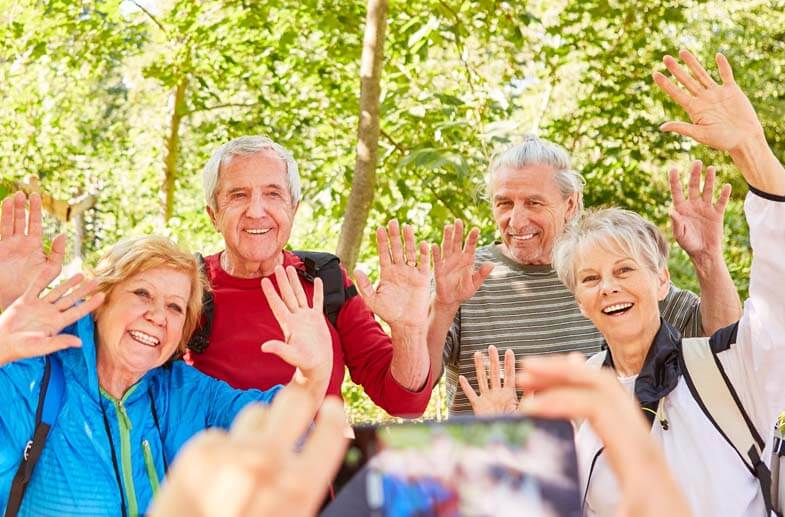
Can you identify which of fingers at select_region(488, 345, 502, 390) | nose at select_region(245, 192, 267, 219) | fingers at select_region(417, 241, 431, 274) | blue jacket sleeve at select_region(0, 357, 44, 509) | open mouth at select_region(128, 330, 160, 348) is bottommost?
blue jacket sleeve at select_region(0, 357, 44, 509)

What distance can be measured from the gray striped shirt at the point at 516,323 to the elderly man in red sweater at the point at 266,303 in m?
0.33

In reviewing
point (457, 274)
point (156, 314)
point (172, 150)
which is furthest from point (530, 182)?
point (172, 150)

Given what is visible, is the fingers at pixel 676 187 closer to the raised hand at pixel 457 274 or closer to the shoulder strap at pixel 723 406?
the raised hand at pixel 457 274

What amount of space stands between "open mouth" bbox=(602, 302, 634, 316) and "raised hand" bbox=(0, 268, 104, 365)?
3.87 ft

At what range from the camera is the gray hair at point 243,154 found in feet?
9.32

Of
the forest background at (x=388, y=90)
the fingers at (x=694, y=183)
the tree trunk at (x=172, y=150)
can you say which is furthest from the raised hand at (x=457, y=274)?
the tree trunk at (x=172, y=150)

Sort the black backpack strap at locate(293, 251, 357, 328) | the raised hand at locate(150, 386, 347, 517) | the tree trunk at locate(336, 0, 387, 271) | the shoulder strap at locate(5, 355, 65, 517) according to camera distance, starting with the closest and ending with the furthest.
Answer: the raised hand at locate(150, 386, 347, 517) → the shoulder strap at locate(5, 355, 65, 517) → the black backpack strap at locate(293, 251, 357, 328) → the tree trunk at locate(336, 0, 387, 271)

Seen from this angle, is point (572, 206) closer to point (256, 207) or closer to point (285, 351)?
point (256, 207)

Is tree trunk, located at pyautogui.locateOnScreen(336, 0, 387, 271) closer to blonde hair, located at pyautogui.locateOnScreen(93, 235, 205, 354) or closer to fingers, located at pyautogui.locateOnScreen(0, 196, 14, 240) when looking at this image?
blonde hair, located at pyautogui.locateOnScreen(93, 235, 205, 354)

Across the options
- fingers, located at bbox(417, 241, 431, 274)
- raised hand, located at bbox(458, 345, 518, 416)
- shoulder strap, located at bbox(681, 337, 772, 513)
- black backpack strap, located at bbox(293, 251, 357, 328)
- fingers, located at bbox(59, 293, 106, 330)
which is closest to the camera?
shoulder strap, located at bbox(681, 337, 772, 513)

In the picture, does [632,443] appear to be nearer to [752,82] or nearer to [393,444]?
[393,444]

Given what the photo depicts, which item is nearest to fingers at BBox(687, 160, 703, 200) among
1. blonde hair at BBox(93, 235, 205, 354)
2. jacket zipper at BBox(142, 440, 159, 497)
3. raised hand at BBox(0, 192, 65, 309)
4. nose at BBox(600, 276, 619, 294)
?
nose at BBox(600, 276, 619, 294)

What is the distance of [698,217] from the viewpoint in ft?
8.79

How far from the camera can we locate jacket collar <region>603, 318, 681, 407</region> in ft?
6.55
